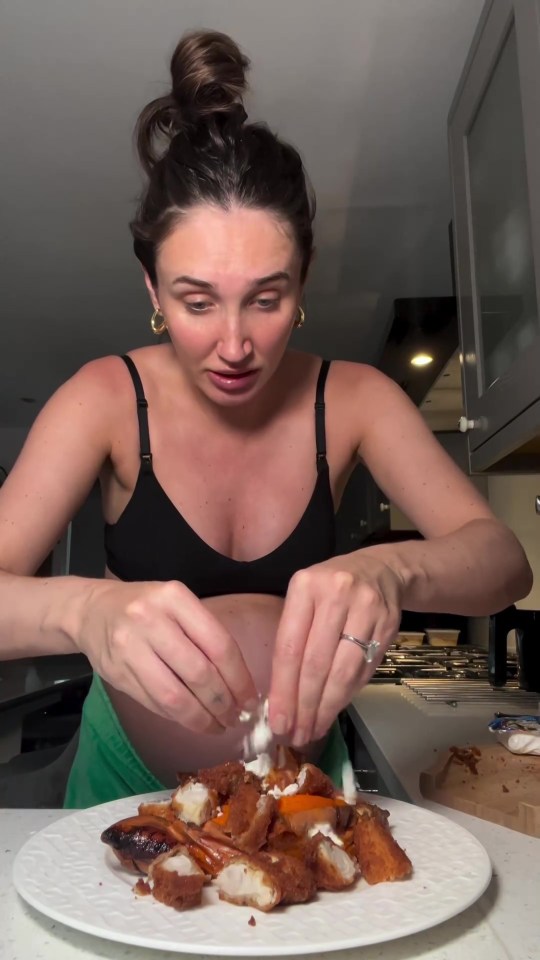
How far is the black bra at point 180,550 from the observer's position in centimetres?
Answer: 100

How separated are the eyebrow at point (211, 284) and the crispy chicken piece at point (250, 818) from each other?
0.53 metres

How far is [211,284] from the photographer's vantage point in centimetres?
88

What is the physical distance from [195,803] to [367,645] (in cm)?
19

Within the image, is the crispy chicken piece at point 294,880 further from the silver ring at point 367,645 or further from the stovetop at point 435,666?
the stovetop at point 435,666

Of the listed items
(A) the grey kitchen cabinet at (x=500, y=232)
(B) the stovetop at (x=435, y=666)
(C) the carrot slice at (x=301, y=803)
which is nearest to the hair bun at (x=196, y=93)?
(A) the grey kitchen cabinet at (x=500, y=232)

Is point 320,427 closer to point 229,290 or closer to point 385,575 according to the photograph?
point 229,290

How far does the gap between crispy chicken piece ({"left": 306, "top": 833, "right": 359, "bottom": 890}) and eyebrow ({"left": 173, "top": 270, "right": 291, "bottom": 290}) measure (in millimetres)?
585

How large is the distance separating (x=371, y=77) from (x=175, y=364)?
4.51 feet

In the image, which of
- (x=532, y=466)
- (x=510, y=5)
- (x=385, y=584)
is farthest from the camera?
(x=532, y=466)

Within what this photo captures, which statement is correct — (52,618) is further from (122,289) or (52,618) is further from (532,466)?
(122,289)

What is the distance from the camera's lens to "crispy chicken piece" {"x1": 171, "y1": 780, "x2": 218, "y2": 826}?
2.05 ft

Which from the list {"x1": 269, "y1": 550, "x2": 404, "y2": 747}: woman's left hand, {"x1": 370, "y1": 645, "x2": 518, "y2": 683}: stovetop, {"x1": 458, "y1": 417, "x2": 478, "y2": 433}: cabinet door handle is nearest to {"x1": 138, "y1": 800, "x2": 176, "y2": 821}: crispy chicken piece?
{"x1": 269, "y1": 550, "x2": 404, "y2": 747}: woman's left hand

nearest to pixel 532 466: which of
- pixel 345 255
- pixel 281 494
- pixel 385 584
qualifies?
pixel 281 494

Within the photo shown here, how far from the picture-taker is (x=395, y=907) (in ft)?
1.67
